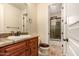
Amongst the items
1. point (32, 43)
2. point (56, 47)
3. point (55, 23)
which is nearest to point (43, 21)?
point (55, 23)

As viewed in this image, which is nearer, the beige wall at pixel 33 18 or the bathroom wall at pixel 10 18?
the beige wall at pixel 33 18

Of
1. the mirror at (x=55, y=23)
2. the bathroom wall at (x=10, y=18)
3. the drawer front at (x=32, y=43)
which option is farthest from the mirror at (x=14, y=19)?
the mirror at (x=55, y=23)

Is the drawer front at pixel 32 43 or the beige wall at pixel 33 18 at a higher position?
the beige wall at pixel 33 18

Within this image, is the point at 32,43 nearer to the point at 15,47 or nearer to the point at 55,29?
the point at 15,47

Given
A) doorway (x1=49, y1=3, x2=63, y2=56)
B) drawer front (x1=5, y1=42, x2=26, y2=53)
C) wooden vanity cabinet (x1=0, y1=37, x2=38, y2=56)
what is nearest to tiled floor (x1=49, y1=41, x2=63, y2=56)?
doorway (x1=49, y1=3, x2=63, y2=56)

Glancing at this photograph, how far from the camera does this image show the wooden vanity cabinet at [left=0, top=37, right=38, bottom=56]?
1125 millimetres

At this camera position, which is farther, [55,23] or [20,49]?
[20,49]

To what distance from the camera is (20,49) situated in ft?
4.50

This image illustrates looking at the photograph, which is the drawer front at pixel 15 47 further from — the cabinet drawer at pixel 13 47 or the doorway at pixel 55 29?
the doorway at pixel 55 29

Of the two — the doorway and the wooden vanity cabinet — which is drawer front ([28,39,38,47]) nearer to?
the wooden vanity cabinet

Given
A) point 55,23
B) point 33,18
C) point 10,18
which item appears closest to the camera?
point 55,23

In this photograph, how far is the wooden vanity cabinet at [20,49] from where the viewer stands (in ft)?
3.69

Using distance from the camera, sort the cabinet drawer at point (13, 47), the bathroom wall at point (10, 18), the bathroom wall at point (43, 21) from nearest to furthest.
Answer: the cabinet drawer at point (13, 47) → the bathroom wall at point (43, 21) → the bathroom wall at point (10, 18)

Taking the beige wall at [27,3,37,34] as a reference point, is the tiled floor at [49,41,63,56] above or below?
below
